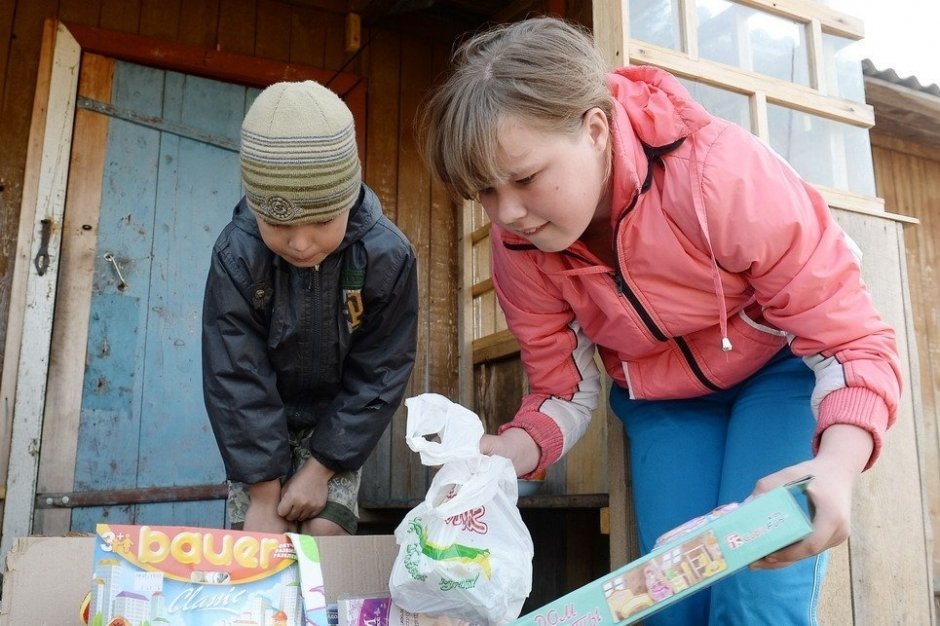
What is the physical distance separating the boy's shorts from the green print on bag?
2.08 feet

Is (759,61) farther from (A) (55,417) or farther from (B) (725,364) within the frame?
(A) (55,417)

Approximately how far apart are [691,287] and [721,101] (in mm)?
1100

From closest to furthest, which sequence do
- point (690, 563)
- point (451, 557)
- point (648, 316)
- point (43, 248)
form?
point (690, 563)
point (451, 557)
point (648, 316)
point (43, 248)

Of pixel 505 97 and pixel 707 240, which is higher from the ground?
pixel 505 97

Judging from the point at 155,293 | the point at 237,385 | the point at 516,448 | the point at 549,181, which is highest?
the point at 155,293

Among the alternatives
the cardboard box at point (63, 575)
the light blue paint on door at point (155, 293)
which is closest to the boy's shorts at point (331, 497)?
the cardboard box at point (63, 575)

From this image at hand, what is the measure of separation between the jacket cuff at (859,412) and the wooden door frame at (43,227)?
104 inches

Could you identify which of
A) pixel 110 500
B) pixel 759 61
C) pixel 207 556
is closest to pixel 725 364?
pixel 207 556

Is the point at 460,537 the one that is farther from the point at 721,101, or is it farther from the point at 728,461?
the point at 721,101

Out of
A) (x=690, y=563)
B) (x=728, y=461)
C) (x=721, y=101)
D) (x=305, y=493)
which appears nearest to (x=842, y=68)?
(x=721, y=101)

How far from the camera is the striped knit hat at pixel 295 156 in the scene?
1688 mm

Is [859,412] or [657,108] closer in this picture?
[859,412]

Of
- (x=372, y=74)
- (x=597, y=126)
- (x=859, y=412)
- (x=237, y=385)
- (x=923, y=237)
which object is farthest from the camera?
(x=923, y=237)

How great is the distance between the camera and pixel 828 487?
119 cm
